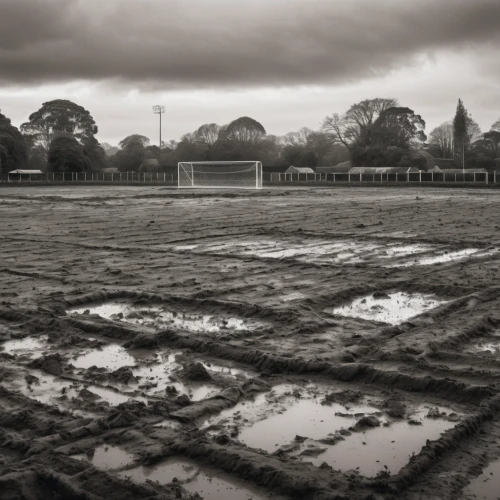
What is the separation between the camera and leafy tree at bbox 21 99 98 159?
106 metres

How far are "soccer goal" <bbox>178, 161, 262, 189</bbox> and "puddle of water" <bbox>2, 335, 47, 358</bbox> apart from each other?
151ft

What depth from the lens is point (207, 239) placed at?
1275cm

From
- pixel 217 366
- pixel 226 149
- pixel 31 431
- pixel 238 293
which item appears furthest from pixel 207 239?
pixel 226 149

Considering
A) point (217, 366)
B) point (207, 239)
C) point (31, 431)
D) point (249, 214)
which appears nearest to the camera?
point (31, 431)

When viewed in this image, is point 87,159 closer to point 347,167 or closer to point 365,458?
point 347,167

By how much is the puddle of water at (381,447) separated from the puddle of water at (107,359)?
1770 mm

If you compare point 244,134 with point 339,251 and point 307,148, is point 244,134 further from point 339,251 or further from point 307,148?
point 339,251

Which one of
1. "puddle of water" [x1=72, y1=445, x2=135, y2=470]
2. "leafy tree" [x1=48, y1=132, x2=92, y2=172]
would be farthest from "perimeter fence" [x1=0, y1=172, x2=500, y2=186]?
"puddle of water" [x1=72, y1=445, x2=135, y2=470]

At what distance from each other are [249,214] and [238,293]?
12.1m

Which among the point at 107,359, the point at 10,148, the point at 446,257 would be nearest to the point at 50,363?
the point at 107,359

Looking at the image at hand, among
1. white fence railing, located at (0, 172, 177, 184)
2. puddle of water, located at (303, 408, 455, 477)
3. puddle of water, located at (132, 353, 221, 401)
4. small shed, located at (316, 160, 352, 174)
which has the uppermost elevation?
small shed, located at (316, 160, 352, 174)

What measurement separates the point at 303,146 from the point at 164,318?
88.9 metres

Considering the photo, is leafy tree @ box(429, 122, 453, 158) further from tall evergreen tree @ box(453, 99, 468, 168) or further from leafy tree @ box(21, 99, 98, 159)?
leafy tree @ box(21, 99, 98, 159)

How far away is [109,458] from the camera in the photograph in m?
3.35
